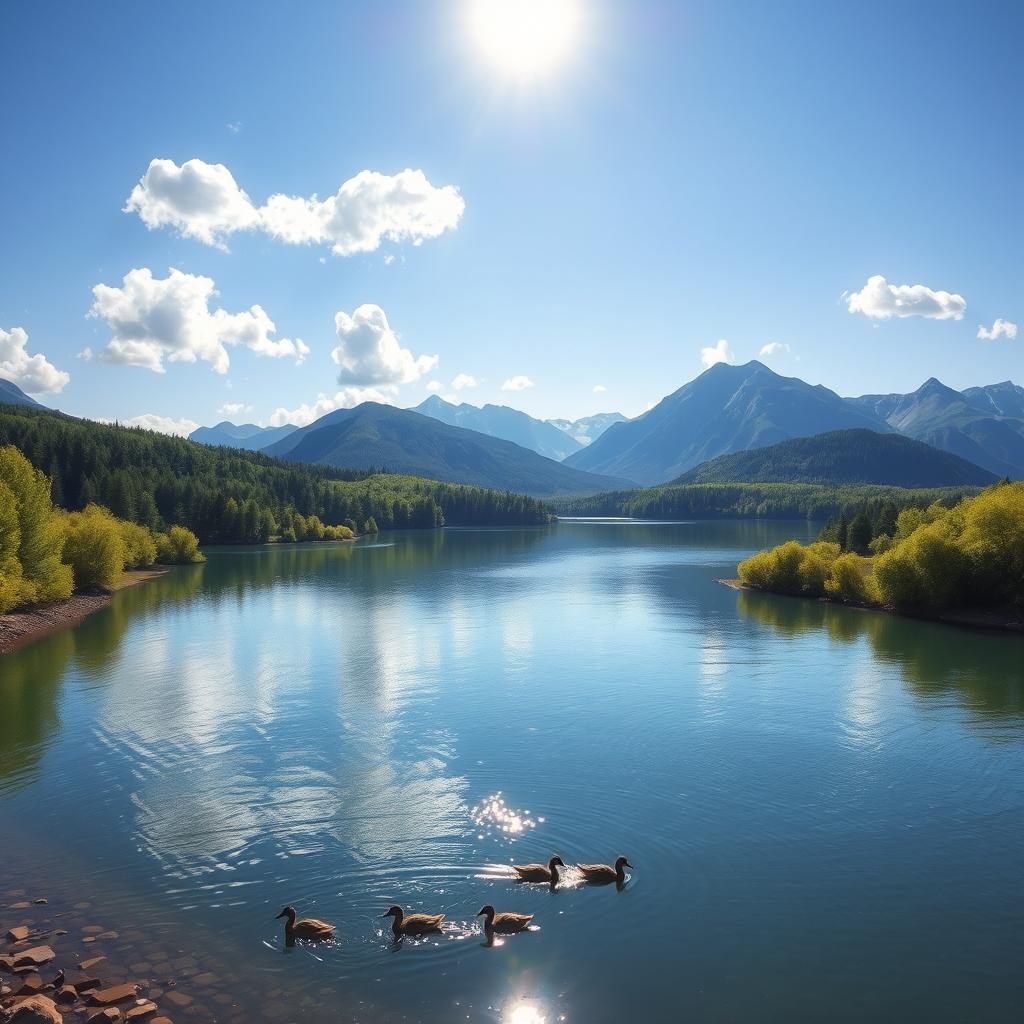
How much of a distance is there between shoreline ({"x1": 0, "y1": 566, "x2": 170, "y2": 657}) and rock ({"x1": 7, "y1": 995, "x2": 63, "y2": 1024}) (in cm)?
4993

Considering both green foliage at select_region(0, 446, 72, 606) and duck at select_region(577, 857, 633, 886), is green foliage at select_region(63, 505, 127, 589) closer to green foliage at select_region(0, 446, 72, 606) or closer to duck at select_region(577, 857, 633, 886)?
green foliage at select_region(0, 446, 72, 606)

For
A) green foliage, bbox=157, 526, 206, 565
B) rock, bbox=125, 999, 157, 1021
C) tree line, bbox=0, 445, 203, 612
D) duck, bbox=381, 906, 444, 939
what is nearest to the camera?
rock, bbox=125, 999, 157, 1021

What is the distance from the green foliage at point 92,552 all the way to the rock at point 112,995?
8275cm

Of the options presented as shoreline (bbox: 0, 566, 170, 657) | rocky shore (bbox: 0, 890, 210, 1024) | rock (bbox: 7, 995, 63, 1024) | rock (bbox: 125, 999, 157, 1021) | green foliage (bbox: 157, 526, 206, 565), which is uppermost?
green foliage (bbox: 157, 526, 206, 565)

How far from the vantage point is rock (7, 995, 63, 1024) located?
49.7 feet

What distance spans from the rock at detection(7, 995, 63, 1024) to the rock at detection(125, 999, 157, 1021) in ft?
4.22

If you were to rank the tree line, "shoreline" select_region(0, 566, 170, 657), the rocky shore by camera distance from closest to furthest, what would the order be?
1. the rocky shore
2. "shoreline" select_region(0, 566, 170, 657)
3. the tree line

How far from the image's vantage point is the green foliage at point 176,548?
446ft

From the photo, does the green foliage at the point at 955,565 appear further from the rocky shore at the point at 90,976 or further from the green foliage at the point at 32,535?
the green foliage at the point at 32,535

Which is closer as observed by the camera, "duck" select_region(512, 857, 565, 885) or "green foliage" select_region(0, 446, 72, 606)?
"duck" select_region(512, 857, 565, 885)

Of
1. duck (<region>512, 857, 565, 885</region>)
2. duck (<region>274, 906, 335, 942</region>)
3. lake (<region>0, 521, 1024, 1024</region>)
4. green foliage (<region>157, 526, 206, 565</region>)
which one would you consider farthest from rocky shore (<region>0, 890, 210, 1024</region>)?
green foliage (<region>157, 526, 206, 565</region>)

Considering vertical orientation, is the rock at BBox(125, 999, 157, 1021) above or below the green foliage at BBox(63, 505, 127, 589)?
below

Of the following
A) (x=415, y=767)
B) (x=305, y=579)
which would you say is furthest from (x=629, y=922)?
(x=305, y=579)

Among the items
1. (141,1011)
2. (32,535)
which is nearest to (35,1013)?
(141,1011)
